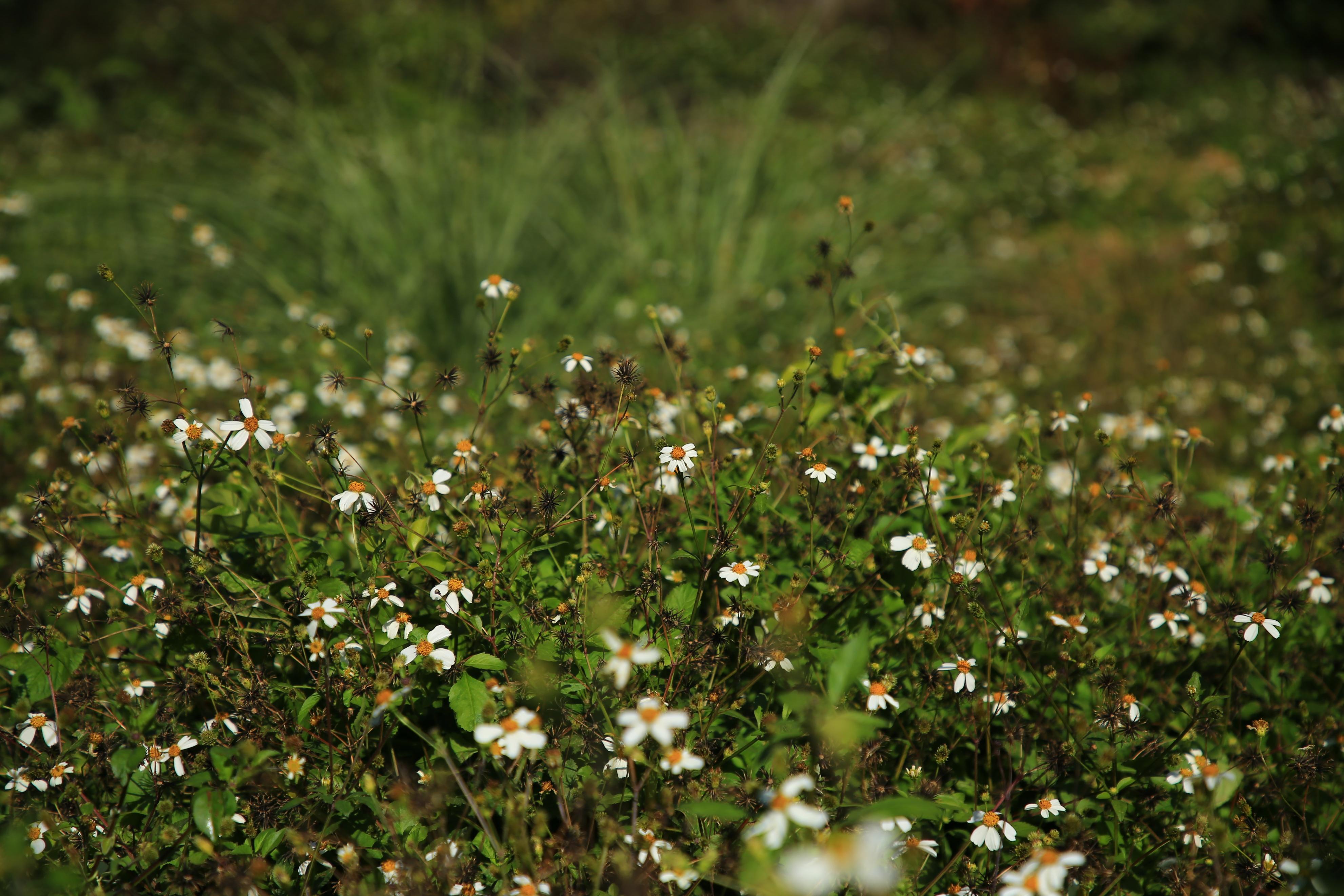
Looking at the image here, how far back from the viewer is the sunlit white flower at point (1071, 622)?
183 cm

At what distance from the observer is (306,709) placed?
1.58 meters

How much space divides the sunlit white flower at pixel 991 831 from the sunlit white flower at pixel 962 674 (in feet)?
0.77

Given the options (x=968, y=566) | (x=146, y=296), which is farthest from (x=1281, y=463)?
(x=146, y=296)

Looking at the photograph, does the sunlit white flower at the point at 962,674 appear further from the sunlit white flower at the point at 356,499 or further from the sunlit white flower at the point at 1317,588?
the sunlit white flower at the point at 356,499

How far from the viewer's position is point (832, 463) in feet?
7.14

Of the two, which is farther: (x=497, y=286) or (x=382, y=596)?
(x=497, y=286)

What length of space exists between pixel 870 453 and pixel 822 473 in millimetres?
362

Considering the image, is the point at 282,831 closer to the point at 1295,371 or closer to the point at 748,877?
the point at 748,877

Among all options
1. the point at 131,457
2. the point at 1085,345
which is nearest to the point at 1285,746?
the point at 131,457

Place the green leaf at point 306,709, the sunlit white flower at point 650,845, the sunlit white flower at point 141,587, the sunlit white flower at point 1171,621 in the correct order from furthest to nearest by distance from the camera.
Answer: the sunlit white flower at point 1171,621, the sunlit white flower at point 141,587, the green leaf at point 306,709, the sunlit white flower at point 650,845

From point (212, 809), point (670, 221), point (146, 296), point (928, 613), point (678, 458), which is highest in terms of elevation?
point (146, 296)

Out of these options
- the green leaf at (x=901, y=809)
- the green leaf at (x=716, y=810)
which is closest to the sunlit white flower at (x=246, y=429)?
the green leaf at (x=716, y=810)

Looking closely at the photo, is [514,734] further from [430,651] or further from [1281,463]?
[1281,463]

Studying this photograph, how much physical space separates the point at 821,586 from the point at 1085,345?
401 centimetres
